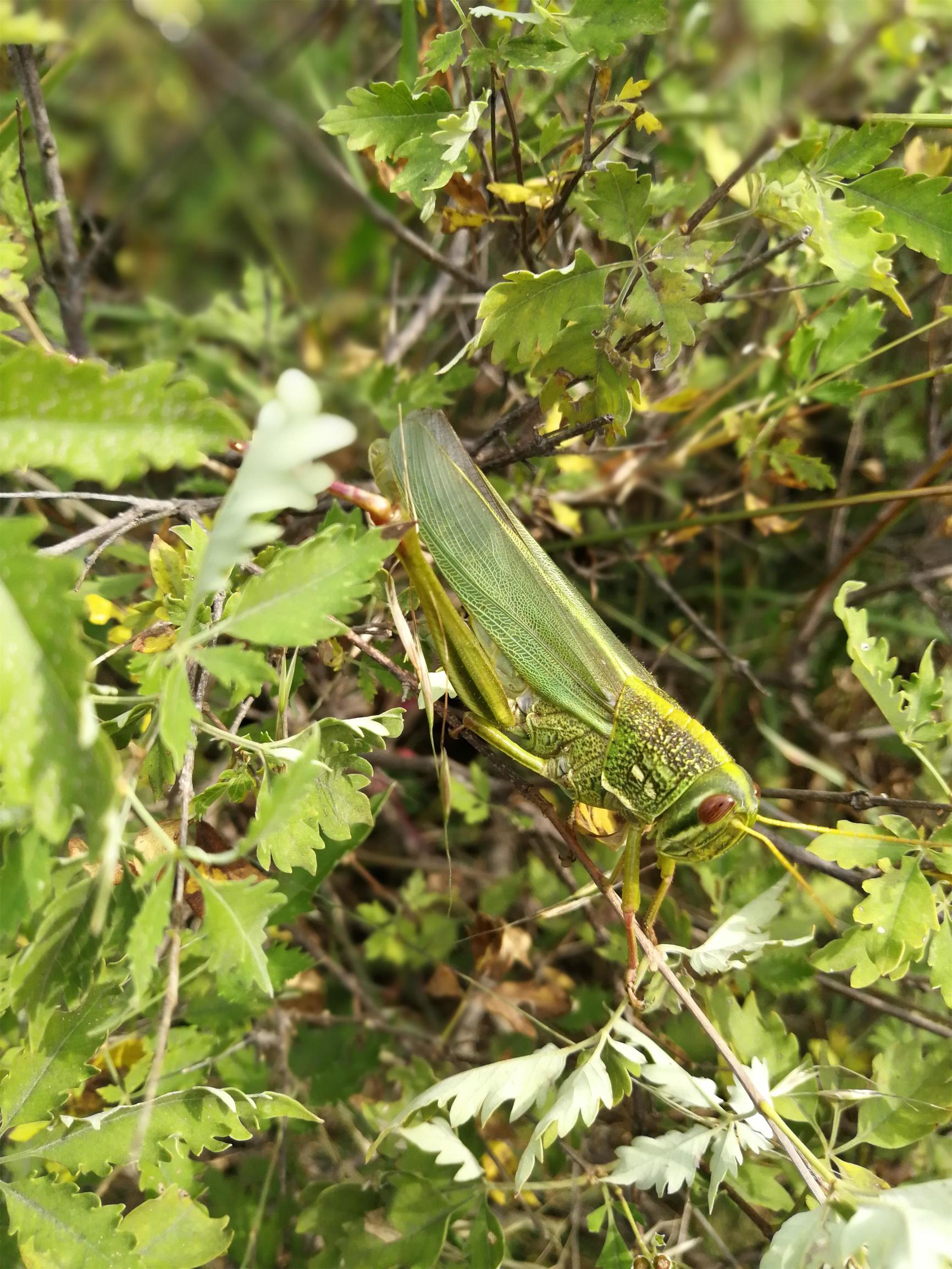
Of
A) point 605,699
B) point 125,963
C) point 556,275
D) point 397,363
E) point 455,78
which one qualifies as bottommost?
point 605,699

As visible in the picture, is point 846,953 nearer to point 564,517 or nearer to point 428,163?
point 564,517

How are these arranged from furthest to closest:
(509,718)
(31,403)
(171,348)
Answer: (171,348) < (509,718) < (31,403)

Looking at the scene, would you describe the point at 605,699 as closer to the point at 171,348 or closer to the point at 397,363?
the point at 397,363

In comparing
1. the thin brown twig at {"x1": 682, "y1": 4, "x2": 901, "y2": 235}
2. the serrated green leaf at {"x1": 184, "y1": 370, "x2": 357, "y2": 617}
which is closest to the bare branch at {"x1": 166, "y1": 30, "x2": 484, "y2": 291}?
the thin brown twig at {"x1": 682, "y1": 4, "x2": 901, "y2": 235}

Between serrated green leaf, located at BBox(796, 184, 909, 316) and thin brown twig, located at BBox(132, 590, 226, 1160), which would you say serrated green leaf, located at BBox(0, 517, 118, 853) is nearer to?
thin brown twig, located at BBox(132, 590, 226, 1160)

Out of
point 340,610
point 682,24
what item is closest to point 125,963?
point 340,610

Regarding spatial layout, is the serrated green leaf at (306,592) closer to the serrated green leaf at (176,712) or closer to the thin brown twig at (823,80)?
the serrated green leaf at (176,712)

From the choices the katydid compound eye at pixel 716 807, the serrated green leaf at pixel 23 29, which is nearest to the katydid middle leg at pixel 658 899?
the katydid compound eye at pixel 716 807

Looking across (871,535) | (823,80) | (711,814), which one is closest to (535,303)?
(711,814)
